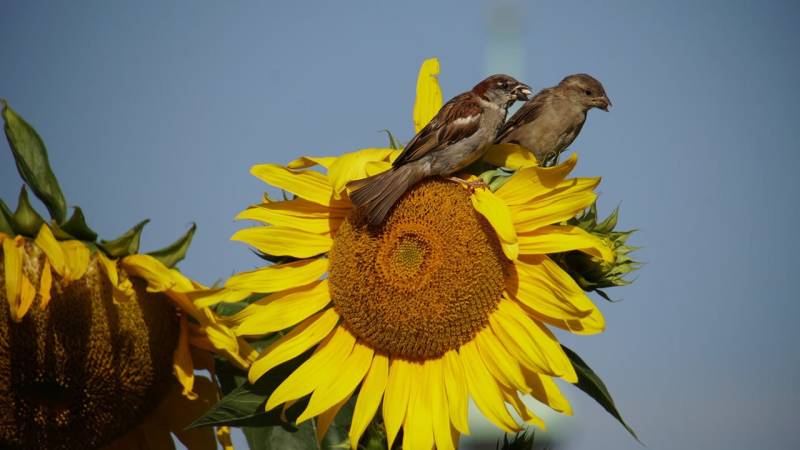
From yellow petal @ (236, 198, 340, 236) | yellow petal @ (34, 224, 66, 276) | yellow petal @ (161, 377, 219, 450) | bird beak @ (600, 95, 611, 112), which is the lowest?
yellow petal @ (161, 377, 219, 450)

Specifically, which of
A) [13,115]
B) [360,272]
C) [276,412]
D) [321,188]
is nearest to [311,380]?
[276,412]

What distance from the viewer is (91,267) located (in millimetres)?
2598

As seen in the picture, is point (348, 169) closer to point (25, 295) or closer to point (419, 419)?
point (419, 419)

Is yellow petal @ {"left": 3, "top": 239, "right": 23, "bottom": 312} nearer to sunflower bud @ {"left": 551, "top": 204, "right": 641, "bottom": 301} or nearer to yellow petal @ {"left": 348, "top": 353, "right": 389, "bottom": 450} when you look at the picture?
yellow petal @ {"left": 348, "top": 353, "right": 389, "bottom": 450}

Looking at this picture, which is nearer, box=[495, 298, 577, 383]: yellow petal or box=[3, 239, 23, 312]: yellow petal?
box=[3, 239, 23, 312]: yellow petal

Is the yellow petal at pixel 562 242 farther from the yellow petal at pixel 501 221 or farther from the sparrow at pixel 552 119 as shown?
the sparrow at pixel 552 119

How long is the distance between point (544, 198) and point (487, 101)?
80 cm

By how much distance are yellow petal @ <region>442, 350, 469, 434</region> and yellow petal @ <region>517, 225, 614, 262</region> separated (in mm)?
429

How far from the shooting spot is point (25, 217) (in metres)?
2.48

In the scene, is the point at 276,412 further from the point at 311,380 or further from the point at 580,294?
the point at 580,294

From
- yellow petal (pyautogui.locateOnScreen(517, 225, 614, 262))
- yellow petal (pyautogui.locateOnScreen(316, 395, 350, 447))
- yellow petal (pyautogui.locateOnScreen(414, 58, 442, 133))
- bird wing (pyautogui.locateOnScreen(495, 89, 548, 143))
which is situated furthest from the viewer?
bird wing (pyautogui.locateOnScreen(495, 89, 548, 143))

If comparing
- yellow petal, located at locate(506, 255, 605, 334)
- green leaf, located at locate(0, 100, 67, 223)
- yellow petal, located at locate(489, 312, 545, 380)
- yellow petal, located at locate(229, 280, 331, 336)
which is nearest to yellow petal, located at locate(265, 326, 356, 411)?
yellow petal, located at locate(229, 280, 331, 336)

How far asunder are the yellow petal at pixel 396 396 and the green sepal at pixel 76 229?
3.37ft

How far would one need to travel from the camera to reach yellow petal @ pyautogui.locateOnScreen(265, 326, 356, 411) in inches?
107
